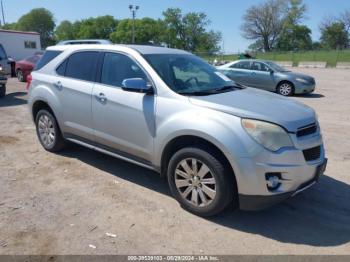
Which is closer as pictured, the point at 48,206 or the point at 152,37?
the point at 48,206

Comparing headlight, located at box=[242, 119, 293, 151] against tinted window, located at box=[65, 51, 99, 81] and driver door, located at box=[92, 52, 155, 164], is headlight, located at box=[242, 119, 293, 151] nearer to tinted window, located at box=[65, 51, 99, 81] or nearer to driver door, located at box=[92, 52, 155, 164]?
driver door, located at box=[92, 52, 155, 164]

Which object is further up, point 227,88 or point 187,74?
point 187,74

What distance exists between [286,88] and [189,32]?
91059mm

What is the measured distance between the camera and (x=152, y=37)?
3967 inches

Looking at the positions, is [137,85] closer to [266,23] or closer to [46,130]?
[46,130]

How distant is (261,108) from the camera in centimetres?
389

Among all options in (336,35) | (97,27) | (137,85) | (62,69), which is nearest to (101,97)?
(137,85)

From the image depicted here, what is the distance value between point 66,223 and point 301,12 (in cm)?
10383

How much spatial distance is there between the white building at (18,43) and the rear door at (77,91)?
86.7 feet

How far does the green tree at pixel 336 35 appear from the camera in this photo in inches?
3469

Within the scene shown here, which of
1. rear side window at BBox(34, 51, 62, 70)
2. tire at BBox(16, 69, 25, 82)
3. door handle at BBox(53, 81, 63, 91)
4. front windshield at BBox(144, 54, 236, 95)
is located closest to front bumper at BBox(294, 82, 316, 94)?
front windshield at BBox(144, 54, 236, 95)

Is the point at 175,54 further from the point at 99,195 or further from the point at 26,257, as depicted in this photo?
the point at 26,257

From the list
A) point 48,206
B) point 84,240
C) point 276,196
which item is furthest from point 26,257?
point 276,196

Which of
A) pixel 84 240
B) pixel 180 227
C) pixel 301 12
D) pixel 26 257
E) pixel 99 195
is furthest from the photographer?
pixel 301 12
